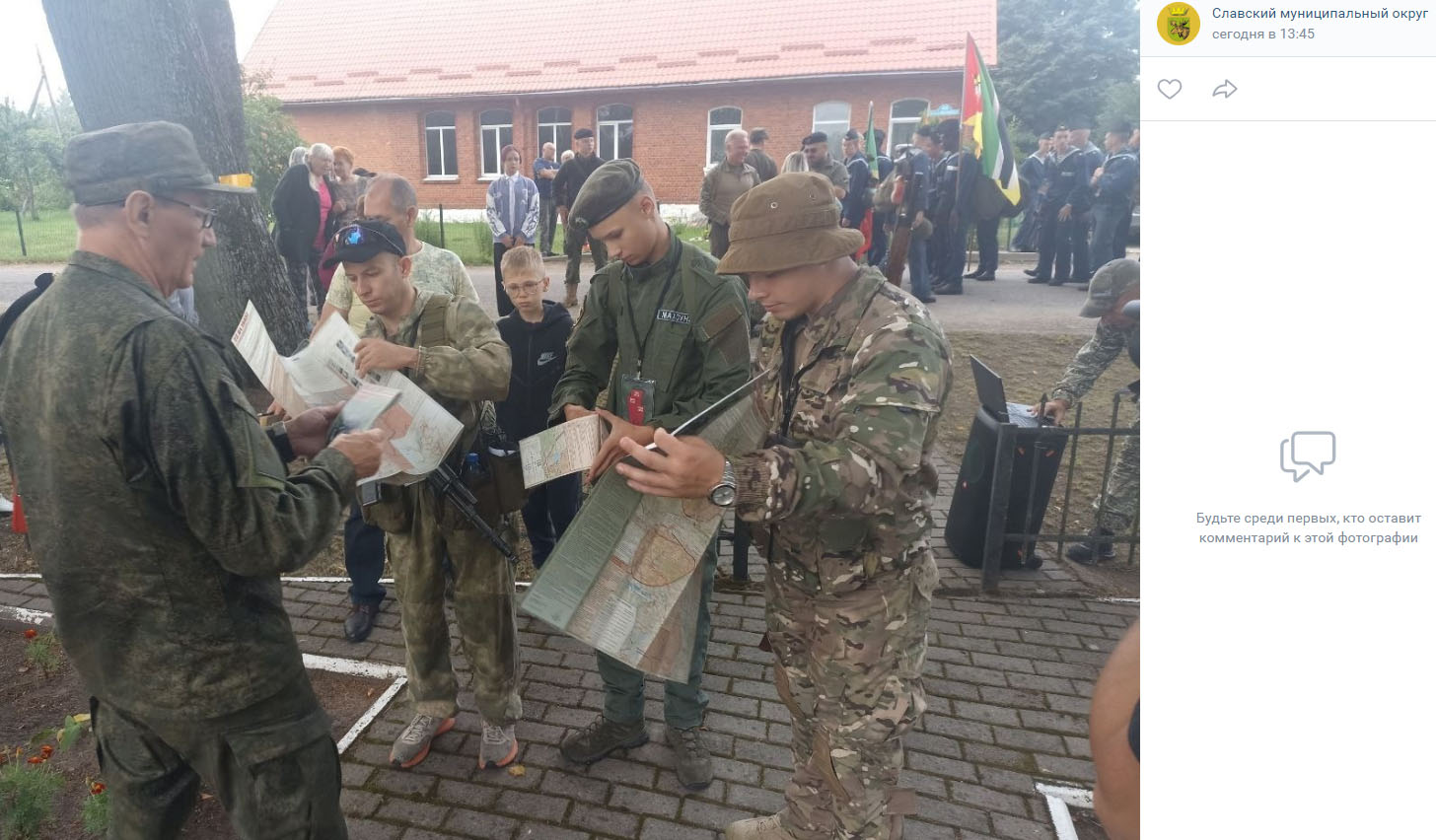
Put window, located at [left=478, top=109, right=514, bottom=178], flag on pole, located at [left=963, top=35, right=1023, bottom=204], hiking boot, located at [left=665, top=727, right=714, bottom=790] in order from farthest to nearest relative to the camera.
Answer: window, located at [left=478, top=109, right=514, bottom=178]
flag on pole, located at [left=963, top=35, right=1023, bottom=204]
hiking boot, located at [left=665, top=727, right=714, bottom=790]

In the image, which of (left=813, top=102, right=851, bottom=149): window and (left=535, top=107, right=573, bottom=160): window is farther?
(left=535, top=107, right=573, bottom=160): window

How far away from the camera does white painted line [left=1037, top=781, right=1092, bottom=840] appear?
280cm

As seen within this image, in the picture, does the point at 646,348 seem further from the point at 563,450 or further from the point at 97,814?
the point at 97,814

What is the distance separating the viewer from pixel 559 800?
2936 mm

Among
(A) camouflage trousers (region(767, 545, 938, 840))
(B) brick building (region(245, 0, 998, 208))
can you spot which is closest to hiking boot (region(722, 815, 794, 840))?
(A) camouflage trousers (region(767, 545, 938, 840))

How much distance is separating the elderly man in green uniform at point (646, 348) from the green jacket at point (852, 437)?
48cm

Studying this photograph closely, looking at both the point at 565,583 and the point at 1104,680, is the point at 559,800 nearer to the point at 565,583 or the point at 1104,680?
the point at 565,583

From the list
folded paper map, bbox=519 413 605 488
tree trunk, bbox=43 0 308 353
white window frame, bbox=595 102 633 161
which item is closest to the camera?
folded paper map, bbox=519 413 605 488

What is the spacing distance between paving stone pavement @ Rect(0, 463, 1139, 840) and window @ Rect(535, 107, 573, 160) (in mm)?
24637

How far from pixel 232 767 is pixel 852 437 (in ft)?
5.66

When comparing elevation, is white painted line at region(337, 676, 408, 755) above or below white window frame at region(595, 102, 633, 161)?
below
